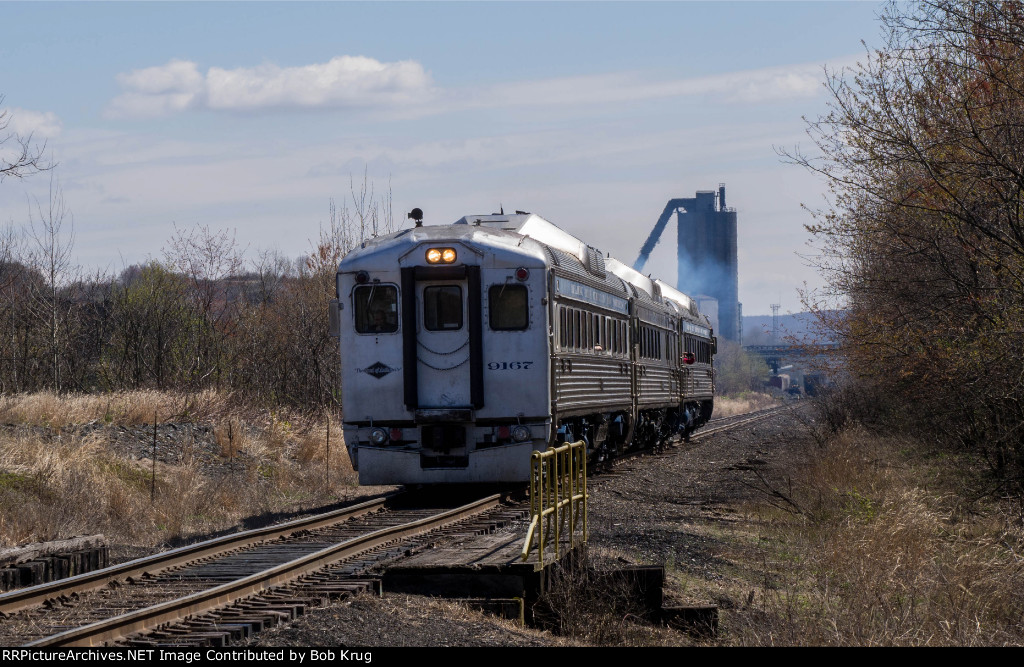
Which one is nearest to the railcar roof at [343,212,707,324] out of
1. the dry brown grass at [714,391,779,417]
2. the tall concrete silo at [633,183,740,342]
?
the dry brown grass at [714,391,779,417]

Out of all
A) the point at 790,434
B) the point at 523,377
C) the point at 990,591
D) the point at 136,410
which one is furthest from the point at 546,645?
the point at 790,434

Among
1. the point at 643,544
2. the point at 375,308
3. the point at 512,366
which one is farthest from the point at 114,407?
the point at 643,544

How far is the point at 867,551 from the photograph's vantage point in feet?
34.4

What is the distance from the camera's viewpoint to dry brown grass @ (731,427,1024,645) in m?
7.45

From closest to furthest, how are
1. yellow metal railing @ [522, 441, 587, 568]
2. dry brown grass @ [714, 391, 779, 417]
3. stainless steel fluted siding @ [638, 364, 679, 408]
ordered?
yellow metal railing @ [522, 441, 587, 568], stainless steel fluted siding @ [638, 364, 679, 408], dry brown grass @ [714, 391, 779, 417]

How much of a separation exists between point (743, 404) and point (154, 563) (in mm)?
67346

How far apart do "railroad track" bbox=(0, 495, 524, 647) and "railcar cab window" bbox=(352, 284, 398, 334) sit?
2.94 m

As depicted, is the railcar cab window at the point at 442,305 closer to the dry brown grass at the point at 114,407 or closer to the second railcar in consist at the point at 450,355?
the second railcar in consist at the point at 450,355

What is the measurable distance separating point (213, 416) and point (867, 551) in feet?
42.7

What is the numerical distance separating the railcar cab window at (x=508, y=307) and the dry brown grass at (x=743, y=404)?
46933 millimetres

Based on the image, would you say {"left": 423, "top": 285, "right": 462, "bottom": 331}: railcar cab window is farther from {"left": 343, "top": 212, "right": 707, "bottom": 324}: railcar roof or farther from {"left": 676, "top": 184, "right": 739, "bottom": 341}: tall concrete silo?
{"left": 676, "top": 184, "right": 739, "bottom": 341}: tall concrete silo

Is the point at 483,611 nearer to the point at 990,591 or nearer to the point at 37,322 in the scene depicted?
the point at 990,591

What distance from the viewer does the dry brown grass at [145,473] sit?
41.2 ft

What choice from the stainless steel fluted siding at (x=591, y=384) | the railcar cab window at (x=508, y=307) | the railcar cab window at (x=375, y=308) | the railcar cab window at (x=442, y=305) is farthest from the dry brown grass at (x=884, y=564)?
the railcar cab window at (x=375, y=308)
